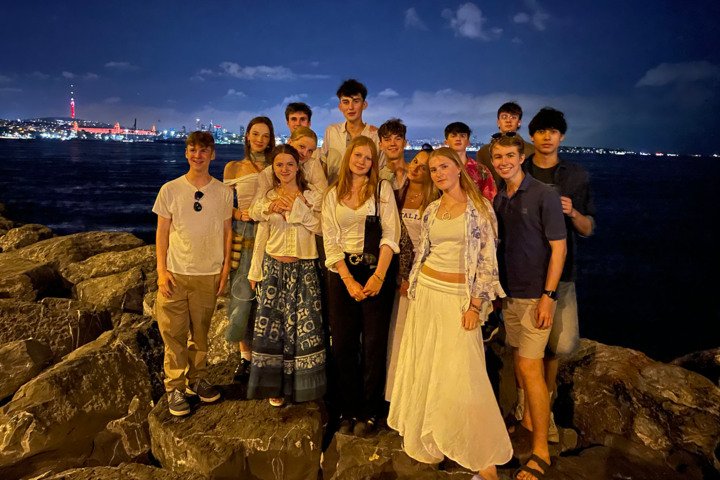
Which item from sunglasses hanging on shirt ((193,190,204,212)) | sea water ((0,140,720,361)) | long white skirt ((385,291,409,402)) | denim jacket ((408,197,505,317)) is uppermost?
sunglasses hanging on shirt ((193,190,204,212))

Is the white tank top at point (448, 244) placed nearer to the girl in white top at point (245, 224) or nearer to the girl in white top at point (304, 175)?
the girl in white top at point (304, 175)

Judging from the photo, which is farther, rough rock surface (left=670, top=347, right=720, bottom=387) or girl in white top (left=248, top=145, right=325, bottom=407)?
rough rock surface (left=670, top=347, right=720, bottom=387)

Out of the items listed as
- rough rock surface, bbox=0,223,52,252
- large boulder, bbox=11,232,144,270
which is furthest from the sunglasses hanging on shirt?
rough rock surface, bbox=0,223,52,252

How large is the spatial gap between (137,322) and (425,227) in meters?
5.09

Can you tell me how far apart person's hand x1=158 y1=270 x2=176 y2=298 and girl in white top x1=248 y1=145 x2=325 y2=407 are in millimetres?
766

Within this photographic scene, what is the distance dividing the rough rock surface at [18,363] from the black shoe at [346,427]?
4.43 meters

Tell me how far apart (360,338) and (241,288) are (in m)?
1.28

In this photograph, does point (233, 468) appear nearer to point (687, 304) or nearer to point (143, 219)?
point (687, 304)

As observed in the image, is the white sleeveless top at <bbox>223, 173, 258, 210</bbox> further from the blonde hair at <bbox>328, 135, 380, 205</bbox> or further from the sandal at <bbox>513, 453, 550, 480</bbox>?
the sandal at <bbox>513, 453, 550, 480</bbox>

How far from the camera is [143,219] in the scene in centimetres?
2803

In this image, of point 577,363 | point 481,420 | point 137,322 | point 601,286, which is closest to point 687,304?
point 601,286

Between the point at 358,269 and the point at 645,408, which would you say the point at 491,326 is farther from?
the point at 645,408

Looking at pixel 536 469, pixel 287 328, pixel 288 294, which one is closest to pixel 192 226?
pixel 288 294

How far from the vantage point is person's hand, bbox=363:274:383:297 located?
374cm
